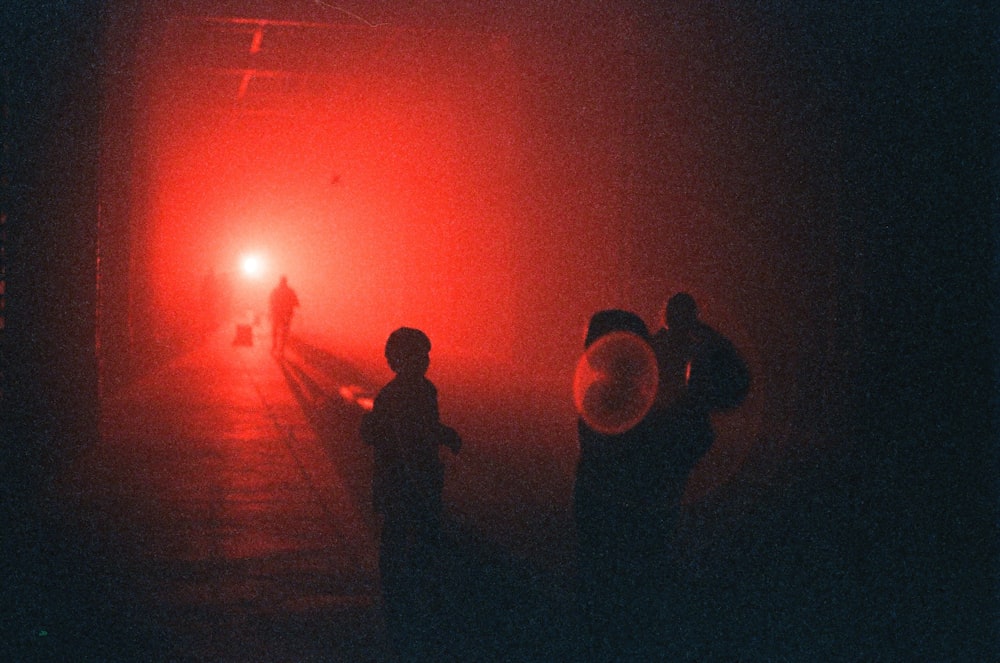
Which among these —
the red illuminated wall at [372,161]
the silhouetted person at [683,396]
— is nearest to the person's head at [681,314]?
the silhouetted person at [683,396]

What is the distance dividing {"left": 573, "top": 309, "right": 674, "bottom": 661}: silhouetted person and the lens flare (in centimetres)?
4

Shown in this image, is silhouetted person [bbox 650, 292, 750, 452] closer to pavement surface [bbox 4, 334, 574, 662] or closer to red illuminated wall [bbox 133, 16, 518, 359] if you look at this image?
pavement surface [bbox 4, 334, 574, 662]

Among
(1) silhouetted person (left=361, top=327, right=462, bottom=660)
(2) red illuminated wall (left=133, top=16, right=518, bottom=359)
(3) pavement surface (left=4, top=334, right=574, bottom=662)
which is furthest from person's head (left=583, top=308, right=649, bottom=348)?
(2) red illuminated wall (left=133, top=16, right=518, bottom=359)

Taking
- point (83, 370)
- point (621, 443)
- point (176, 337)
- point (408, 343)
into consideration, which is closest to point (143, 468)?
point (83, 370)

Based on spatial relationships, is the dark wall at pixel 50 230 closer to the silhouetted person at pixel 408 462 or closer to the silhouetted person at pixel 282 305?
the silhouetted person at pixel 408 462

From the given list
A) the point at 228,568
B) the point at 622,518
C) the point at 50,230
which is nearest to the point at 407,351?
the point at 622,518

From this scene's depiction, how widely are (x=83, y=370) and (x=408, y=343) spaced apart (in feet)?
18.9

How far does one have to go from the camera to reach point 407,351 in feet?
18.2

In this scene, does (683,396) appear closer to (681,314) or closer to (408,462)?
(681,314)

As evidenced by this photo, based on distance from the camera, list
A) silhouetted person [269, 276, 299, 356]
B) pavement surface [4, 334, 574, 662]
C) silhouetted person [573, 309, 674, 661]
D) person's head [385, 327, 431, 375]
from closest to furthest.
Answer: pavement surface [4, 334, 574, 662] < silhouetted person [573, 309, 674, 661] < person's head [385, 327, 431, 375] < silhouetted person [269, 276, 299, 356]

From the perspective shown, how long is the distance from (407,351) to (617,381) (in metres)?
1.14

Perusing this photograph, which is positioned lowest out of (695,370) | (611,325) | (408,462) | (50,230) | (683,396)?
(408,462)

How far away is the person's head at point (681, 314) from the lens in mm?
5625

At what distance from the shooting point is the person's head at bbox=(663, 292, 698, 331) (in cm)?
562
